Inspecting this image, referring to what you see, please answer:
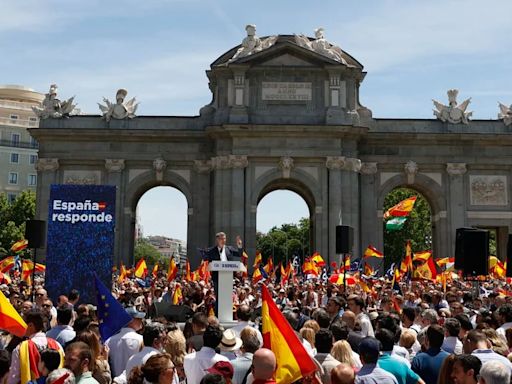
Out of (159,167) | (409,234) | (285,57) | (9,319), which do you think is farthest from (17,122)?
(9,319)

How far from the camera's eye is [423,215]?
8956 centimetres

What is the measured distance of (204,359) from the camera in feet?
29.0

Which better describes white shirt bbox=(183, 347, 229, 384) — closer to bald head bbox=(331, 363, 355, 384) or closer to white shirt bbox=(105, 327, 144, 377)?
white shirt bbox=(105, 327, 144, 377)

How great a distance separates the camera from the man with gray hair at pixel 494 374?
276 inches

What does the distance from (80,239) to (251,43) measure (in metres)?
31.1

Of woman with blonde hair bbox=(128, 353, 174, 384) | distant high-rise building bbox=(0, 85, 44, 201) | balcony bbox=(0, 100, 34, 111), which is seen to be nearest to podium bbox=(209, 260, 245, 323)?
woman with blonde hair bbox=(128, 353, 174, 384)

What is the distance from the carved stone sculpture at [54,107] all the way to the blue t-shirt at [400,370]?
139 ft

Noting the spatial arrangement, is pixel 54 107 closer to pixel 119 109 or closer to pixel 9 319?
pixel 119 109

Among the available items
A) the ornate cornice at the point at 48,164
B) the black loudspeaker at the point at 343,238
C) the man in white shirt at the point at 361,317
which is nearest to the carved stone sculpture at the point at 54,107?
the ornate cornice at the point at 48,164

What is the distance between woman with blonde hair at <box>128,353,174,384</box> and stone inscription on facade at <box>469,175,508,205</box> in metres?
43.4

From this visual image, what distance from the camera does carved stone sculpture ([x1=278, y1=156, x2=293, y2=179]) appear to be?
147ft

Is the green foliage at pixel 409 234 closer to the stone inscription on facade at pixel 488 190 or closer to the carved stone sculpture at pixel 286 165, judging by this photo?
the stone inscription on facade at pixel 488 190

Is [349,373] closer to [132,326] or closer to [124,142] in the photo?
[132,326]

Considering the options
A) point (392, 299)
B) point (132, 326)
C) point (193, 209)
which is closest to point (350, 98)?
point (193, 209)
